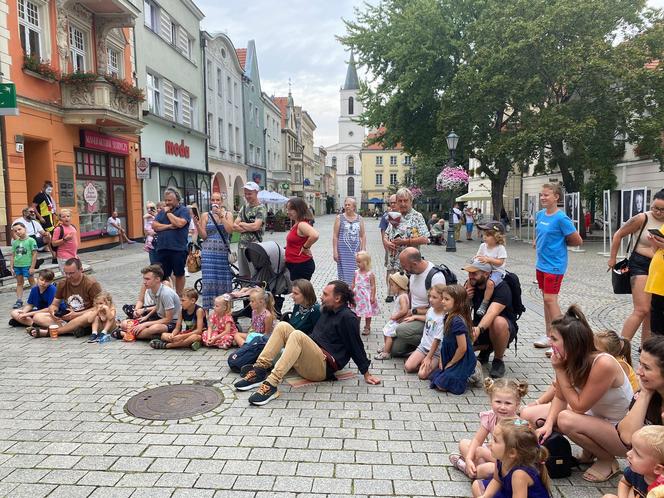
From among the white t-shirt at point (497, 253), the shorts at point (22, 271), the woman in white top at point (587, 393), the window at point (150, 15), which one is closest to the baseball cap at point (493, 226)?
the white t-shirt at point (497, 253)

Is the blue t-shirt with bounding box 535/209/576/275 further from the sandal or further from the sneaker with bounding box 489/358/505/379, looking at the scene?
the sandal

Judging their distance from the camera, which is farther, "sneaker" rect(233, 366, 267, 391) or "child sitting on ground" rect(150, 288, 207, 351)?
"child sitting on ground" rect(150, 288, 207, 351)

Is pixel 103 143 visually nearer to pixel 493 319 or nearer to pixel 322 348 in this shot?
pixel 322 348

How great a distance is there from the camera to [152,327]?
640cm

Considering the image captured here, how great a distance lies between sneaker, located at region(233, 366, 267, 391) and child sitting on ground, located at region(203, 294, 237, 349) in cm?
130

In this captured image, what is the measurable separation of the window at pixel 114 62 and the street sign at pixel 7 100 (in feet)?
36.7

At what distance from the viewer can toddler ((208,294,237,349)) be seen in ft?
20.3

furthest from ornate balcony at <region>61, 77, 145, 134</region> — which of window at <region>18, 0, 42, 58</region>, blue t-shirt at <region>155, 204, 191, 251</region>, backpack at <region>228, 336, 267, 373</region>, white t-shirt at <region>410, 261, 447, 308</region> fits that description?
white t-shirt at <region>410, 261, 447, 308</region>

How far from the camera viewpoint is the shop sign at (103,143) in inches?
662

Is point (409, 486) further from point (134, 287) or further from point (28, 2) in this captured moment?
point (28, 2)

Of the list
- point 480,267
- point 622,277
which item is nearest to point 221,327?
point 480,267

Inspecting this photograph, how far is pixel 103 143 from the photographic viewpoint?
17.9 meters

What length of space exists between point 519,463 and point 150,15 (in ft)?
83.2

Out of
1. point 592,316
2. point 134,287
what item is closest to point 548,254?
point 592,316
